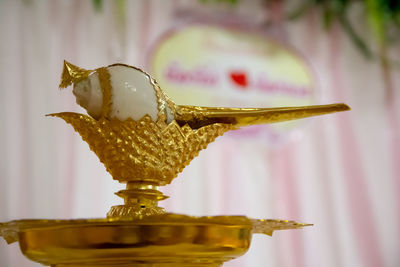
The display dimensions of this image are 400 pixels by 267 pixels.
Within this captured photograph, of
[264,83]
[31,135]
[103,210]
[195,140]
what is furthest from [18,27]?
[195,140]

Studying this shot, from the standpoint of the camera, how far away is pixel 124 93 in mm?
453

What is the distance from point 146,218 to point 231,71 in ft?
4.14

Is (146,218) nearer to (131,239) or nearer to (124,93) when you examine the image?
(131,239)

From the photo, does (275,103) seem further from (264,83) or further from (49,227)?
(49,227)

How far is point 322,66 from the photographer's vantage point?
5.55 ft

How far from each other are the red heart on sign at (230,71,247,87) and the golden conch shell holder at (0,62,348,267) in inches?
42.2

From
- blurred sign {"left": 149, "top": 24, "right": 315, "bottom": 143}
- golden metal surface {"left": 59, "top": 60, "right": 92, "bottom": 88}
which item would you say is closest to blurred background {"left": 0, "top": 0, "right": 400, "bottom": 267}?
blurred sign {"left": 149, "top": 24, "right": 315, "bottom": 143}

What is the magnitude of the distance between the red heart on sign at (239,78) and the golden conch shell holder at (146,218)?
1071 millimetres

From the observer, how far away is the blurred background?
126 cm

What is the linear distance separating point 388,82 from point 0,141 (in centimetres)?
135

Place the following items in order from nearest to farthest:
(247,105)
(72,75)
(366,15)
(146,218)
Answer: (146,218), (72,75), (247,105), (366,15)

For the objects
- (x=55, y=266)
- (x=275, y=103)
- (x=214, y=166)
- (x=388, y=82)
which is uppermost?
(x=388, y=82)

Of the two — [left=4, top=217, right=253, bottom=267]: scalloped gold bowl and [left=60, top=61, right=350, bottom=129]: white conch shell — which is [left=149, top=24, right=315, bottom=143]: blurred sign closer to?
[left=60, top=61, right=350, bottom=129]: white conch shell

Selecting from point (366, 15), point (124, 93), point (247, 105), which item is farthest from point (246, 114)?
point (366, 15)
